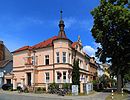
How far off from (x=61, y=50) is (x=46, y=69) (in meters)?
5.00

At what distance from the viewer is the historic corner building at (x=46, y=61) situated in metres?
50.0

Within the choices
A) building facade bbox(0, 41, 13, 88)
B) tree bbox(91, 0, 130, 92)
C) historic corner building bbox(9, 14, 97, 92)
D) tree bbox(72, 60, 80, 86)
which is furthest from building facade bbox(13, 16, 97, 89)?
building facade bbox(0, 41, 13, 88)

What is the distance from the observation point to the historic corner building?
50031mm

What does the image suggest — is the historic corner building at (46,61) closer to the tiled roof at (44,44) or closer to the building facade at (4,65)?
the tiled roof at (44,44)

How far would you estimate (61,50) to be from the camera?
50.1m

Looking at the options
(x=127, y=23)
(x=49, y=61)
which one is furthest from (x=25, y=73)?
(x=127, y=23)

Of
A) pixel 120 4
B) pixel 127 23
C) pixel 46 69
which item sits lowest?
pixel 46 69

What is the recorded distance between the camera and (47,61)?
5275 centimetres

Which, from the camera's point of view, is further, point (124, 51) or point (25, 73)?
point (25, 73)

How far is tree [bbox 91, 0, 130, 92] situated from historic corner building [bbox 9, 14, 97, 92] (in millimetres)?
6100

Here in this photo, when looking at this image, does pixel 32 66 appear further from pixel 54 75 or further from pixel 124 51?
pixel 124 51

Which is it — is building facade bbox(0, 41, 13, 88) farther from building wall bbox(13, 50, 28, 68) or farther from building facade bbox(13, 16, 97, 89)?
building facade bbox(13, 16, 97, 89)

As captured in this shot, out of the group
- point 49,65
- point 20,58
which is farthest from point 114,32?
point 20,58

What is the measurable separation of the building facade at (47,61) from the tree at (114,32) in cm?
610
